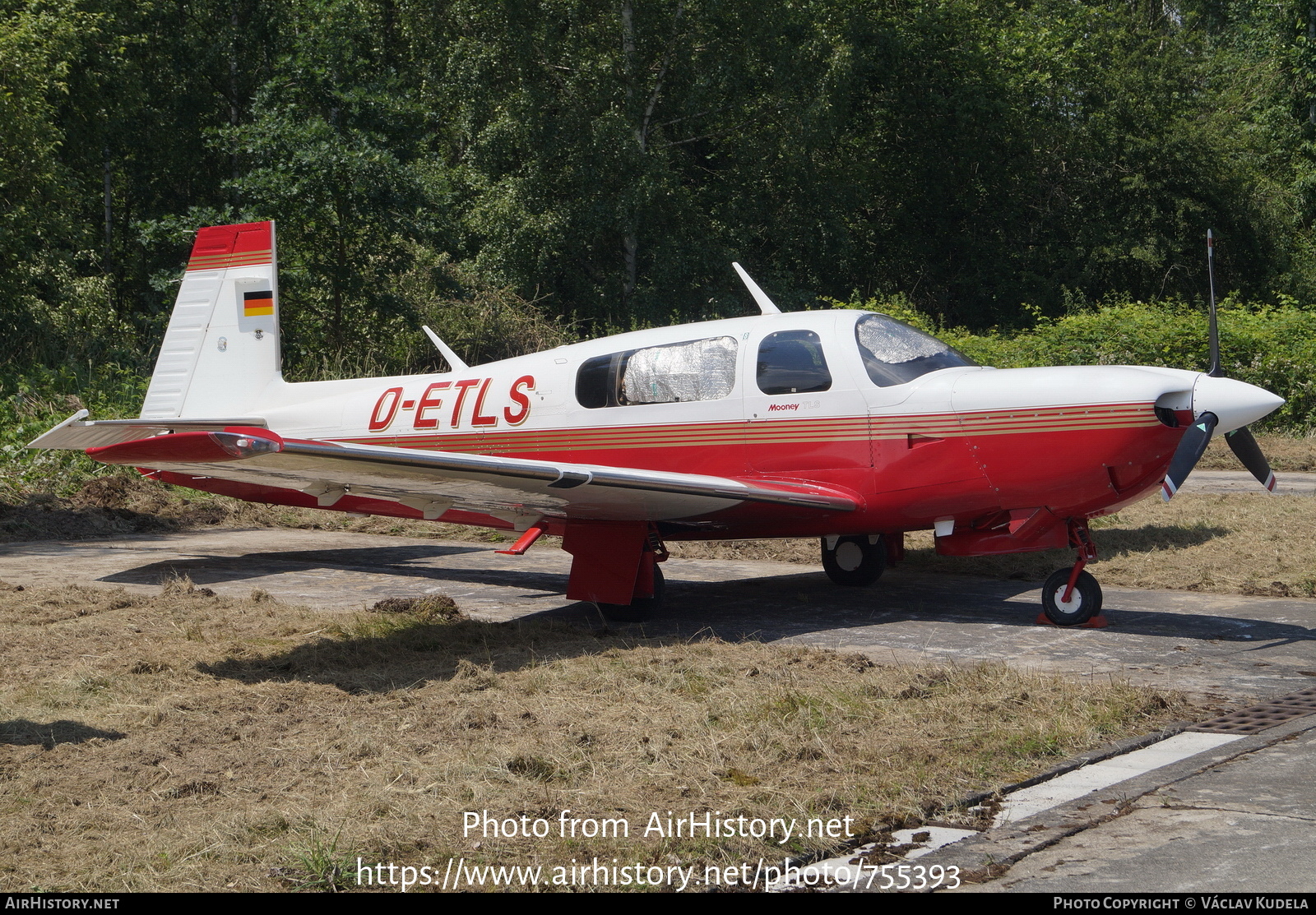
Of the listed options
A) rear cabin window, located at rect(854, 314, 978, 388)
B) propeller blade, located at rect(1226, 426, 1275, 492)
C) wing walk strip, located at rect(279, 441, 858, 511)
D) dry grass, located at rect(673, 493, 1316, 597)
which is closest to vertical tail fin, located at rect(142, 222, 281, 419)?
wing walk strip, located at rect(279, 441, 858, 511)

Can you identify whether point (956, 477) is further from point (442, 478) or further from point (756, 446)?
point (442, 478)

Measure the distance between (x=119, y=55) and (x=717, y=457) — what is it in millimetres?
23837

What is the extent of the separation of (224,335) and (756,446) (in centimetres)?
527

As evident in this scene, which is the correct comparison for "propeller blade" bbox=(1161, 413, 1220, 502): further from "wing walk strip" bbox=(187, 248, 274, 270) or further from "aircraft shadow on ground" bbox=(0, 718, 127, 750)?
"wing walk strip" bbox=(187, 248, 274, 270)

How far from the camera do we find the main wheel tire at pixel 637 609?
7973mm

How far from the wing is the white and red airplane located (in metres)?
0.02

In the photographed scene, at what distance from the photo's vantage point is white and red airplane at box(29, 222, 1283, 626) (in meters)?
6.71

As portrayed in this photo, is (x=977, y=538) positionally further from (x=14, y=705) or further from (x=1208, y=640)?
(x=14, y=705)

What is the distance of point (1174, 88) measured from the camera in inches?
1268

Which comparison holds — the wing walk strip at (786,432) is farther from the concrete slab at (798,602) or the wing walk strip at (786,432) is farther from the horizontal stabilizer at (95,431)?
the horizontal stabilizer at (95,431)

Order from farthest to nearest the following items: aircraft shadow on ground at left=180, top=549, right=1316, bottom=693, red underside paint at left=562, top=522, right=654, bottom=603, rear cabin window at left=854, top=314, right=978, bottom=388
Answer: red underside paint at left=562, top=522, right=654, bottom=603, rear cabin window at left=854, top=314, right=978, bottom=388, aircraft shadow on ground at left=180, top=549, right=1316, bottom=693

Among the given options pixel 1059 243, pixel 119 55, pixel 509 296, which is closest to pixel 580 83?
pixel 509 296

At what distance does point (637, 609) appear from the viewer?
26.2 ft

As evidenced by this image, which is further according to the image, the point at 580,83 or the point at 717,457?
the point at 580,83
